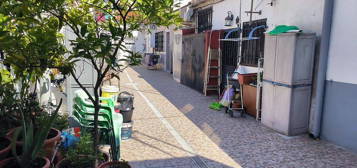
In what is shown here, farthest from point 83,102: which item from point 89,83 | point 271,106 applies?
point 271,106

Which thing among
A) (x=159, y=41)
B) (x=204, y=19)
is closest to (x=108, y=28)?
(x=204, y=19)

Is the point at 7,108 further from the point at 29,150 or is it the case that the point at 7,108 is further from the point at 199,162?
the point at 199,162

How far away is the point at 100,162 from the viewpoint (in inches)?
116

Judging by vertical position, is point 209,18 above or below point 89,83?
above

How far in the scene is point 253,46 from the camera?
7.68 m

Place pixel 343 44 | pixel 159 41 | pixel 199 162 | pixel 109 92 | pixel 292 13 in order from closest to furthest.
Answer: pixel 199 162, pixel 343 44, pixel 109 92, pixel 292 13, pixel 159 41

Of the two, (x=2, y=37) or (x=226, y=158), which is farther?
(x=226, y=158)

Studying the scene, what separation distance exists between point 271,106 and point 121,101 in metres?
3.20

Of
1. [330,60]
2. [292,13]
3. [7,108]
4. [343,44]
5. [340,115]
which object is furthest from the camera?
[292,13]

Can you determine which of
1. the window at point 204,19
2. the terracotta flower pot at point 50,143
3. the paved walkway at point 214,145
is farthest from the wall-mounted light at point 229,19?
the terracotta flower pot at point 50,143

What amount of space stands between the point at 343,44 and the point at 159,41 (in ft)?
51.5

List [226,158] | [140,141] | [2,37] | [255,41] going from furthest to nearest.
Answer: [255,41] < [140,141] < [226,158] < [2,37]

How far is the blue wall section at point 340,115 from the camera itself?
15.3 ft

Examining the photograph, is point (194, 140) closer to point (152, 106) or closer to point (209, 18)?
point (152, 106)
